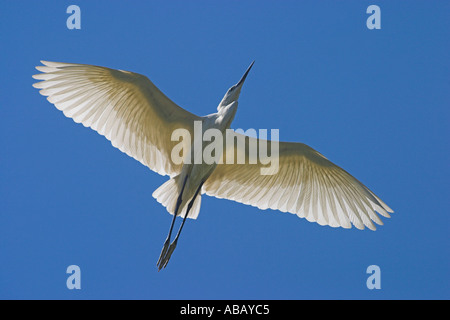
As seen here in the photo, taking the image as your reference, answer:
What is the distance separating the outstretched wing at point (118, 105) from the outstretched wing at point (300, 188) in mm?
1020

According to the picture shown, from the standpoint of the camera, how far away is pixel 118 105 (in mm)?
8836

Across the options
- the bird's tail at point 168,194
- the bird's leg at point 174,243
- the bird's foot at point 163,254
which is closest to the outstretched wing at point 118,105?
the bird's tail at point 168,194

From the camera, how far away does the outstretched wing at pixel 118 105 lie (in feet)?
28.2

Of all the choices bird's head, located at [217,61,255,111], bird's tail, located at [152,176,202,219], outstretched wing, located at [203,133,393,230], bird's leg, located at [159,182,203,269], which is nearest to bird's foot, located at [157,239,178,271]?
bird's leg, located at [159,182,203,269]

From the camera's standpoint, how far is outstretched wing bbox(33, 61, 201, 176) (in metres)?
8.61

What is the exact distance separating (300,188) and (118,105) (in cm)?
292

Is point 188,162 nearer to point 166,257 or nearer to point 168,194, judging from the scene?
point 168,194

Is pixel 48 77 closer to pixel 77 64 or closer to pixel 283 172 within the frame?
pixel 77 64

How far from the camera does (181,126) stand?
29.5 ft

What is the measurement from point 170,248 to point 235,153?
1.67 m

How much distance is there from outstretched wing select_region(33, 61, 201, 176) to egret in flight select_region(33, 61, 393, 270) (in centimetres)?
1

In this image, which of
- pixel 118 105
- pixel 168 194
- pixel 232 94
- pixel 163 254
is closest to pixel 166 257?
pixel 163 254

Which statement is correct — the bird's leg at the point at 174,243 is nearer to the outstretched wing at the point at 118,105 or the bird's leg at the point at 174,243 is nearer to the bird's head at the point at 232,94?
the outstretched wing at the point at 118,105

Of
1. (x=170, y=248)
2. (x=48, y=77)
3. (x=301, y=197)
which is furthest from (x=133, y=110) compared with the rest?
(x=301, y=197)
